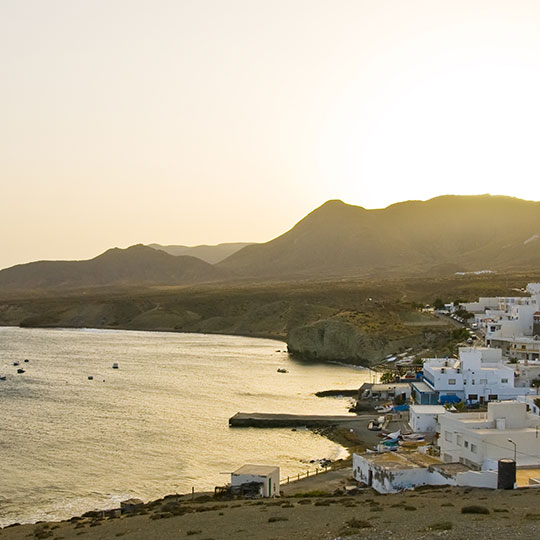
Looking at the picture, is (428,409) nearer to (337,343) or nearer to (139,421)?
(139,421)

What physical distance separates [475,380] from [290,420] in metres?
12.9

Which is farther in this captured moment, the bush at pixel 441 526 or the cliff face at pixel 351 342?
the cliff face at pixel 351 342

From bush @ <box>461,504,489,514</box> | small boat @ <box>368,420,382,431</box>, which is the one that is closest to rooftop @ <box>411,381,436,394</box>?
small boat @ <box>368,420,382,431</box>

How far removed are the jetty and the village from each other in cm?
7

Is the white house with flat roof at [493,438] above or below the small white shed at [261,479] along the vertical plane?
above

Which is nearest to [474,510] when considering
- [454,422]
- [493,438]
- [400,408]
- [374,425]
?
[493,438]

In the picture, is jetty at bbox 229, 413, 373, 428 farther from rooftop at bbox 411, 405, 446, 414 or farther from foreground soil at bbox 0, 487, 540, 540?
foreground soil at bbox 0, 487, 540, 540

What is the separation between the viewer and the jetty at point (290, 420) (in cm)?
5062

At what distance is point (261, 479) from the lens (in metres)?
31.3

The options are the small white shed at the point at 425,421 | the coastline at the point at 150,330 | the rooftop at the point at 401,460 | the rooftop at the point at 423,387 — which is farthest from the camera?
the coastline at the point at 150,330

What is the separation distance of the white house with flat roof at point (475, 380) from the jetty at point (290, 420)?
589cm

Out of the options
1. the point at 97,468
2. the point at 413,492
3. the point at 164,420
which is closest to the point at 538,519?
the point at 413,492

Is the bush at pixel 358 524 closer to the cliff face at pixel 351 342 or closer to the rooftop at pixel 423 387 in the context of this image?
the rooftop at pixel 423 387

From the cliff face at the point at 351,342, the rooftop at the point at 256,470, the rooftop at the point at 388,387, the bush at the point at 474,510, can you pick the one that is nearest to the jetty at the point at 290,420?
the rooftop at the point at 388,387
